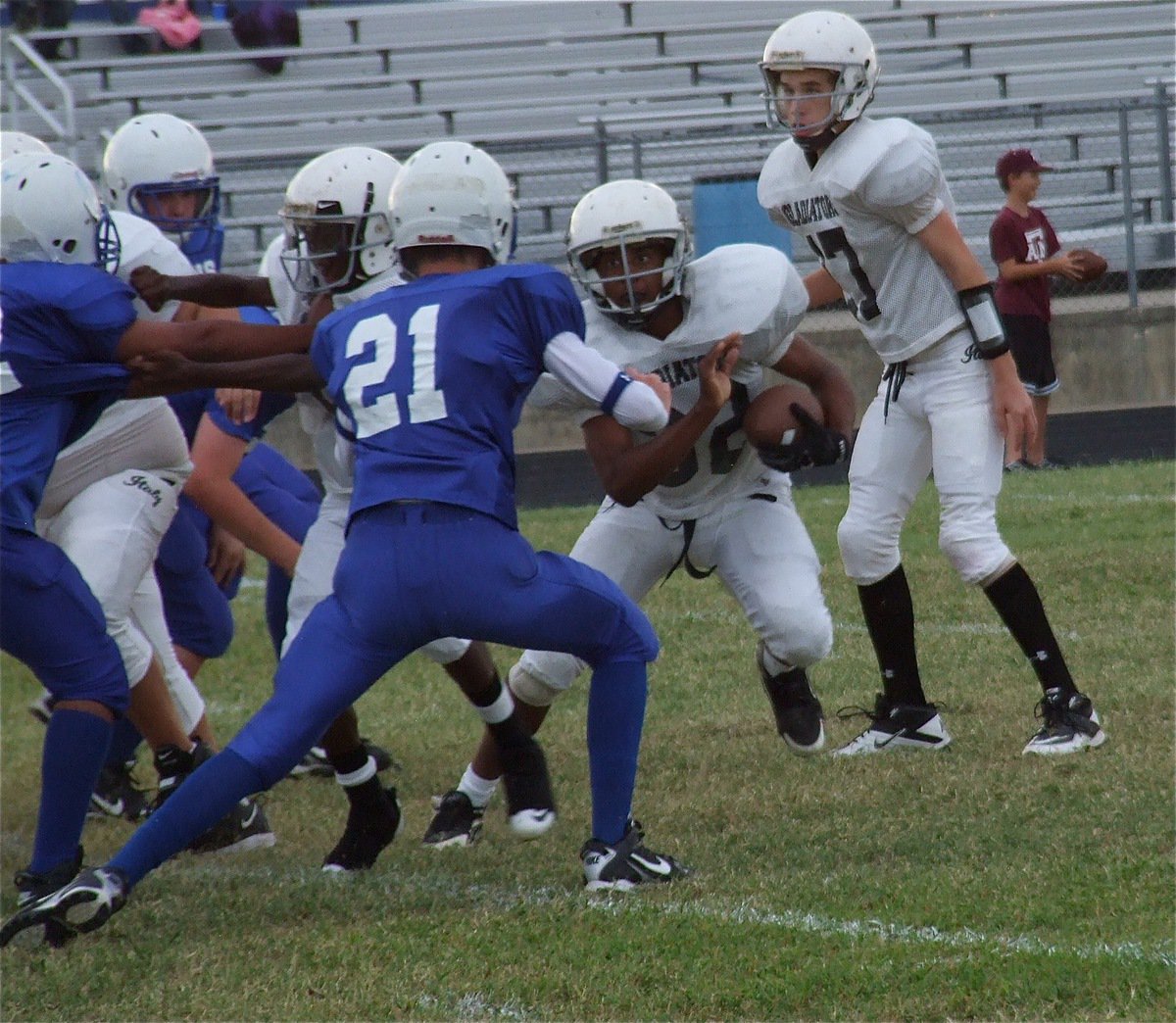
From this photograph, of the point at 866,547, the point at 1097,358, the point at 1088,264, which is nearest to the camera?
the point at 866,547

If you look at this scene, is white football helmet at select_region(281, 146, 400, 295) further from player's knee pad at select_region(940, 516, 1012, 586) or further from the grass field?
player's knee pad at select_region(940, 516, 1012, 586)

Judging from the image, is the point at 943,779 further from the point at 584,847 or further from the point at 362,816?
the point at 362,816

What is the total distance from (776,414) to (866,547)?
77 cm

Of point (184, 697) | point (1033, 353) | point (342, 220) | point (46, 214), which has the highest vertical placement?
point (46, 214)

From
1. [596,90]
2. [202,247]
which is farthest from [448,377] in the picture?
[596,90]

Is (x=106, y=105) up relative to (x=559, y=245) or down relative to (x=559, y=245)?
up

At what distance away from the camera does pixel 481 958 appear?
305 centimetres

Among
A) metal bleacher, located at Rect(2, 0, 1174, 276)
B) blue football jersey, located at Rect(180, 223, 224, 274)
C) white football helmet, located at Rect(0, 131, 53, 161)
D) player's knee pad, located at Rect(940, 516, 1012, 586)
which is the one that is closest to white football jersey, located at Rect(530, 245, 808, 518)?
player's knee pad, located at Rect(940, 516, 1012, 586)

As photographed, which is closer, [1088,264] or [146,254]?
[146,254]

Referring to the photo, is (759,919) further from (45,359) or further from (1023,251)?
(1023,251)

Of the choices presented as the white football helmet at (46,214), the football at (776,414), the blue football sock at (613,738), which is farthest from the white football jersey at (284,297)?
the blue football sock at (613,738)

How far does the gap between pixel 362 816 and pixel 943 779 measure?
1.38 m

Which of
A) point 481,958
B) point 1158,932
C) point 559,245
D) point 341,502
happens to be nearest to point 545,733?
point 341,502

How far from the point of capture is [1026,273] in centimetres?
946
